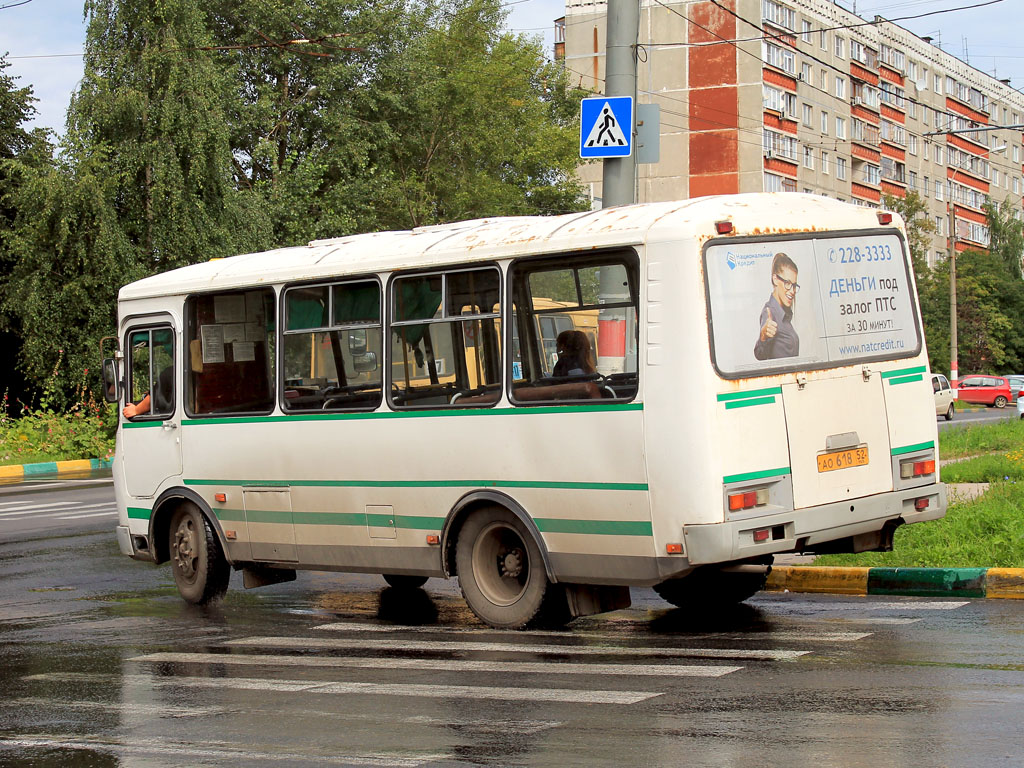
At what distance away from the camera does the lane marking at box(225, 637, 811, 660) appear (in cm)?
804

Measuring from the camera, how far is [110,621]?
1088 centimetres

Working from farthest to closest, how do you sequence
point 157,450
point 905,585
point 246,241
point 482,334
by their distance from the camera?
point 246,241, point 157,450, point 905,585, point 482,334

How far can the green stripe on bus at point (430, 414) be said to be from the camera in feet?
28.8

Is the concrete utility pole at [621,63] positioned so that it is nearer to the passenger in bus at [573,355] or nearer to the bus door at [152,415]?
the bus door at [152,415]

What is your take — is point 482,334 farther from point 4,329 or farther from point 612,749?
point 4,329

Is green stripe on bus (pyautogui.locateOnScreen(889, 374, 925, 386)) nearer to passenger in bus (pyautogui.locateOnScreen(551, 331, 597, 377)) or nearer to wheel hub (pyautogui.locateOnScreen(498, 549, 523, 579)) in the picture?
passenger in bus (pyautogui.locateOnScreen(551, 331, 597, 377))

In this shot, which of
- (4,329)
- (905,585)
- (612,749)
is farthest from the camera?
(4,329)

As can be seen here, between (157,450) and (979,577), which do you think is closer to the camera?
(979,577)

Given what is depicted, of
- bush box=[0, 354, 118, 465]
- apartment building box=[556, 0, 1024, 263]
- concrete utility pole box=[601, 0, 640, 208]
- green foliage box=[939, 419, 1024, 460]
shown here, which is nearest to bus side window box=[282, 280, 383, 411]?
concrete utility pole box=[601, 0, 640, 208]

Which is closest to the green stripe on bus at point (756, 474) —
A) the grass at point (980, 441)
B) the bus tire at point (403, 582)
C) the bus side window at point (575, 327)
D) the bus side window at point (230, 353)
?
the bus side window at point (575, 327)

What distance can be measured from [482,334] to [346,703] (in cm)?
330

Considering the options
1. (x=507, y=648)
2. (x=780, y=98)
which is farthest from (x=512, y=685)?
(x=780, y=98)

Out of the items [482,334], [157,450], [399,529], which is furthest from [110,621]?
[482,334]

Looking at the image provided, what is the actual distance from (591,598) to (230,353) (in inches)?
159
